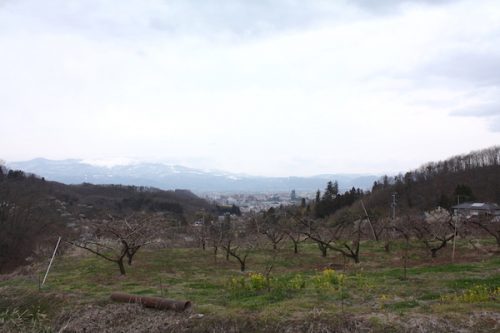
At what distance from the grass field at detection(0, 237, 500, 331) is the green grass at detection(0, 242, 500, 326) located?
0.06 feet

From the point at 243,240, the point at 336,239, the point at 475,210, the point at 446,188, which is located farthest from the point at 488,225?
the point at 446,188

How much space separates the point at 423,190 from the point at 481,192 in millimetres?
7570

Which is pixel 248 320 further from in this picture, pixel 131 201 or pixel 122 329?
pixel 131 201

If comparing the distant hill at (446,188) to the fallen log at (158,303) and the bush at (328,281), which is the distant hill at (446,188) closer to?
the bush at (328,281)

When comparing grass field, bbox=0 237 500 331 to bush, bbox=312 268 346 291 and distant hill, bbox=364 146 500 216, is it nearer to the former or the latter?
bush, bbox=312 268 346 291

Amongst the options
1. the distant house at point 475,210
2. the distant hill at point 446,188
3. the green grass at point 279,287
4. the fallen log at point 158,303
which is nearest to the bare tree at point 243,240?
the green grass at point 279,287

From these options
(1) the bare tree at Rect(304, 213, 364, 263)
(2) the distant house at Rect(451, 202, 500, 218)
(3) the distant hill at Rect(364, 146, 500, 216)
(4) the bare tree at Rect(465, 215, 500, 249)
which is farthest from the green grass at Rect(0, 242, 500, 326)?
(3) the distant hill at Rect(364, 146, 500, 216)

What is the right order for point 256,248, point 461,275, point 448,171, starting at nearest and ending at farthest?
point 461,275 → point 256,248 → point 448,171

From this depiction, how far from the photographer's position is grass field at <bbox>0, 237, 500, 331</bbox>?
7113mm

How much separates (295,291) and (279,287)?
0.35 metres

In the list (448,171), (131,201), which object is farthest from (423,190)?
(131,201)

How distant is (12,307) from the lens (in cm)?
838

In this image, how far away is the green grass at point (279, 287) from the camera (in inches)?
298

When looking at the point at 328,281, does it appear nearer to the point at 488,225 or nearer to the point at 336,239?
the point at 336,239
